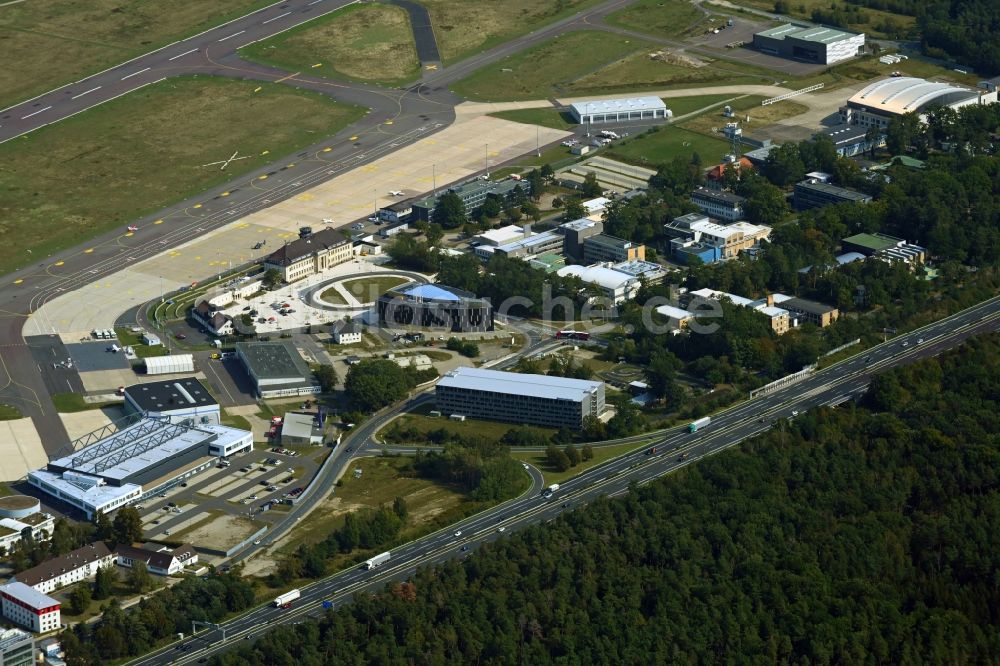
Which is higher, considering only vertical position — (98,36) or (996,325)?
(98,36)

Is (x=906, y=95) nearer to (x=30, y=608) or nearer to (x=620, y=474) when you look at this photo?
(x=620, y=474)

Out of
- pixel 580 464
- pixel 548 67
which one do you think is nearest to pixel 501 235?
pixel 580 464

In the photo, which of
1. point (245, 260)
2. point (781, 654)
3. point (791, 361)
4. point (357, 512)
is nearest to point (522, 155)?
point (245, 260)

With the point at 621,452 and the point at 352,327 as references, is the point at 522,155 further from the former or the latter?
the point at 621,452

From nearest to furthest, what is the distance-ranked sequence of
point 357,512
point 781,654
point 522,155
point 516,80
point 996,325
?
point 781,654, point 357,512, point 996,325, point 522,155, point 516,80

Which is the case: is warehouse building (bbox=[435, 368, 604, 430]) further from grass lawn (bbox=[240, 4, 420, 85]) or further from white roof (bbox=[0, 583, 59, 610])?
grass lawn (bbox=[240, 4, 420, 85])

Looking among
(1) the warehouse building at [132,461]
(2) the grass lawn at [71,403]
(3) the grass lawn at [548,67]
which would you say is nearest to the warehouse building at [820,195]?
(3) the grass lawn at [548,67]

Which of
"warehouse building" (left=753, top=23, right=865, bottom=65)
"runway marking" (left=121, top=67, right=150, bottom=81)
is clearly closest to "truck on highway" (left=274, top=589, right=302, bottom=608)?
"runway marking" (left=121, top=67, right=150, bottom=81)
